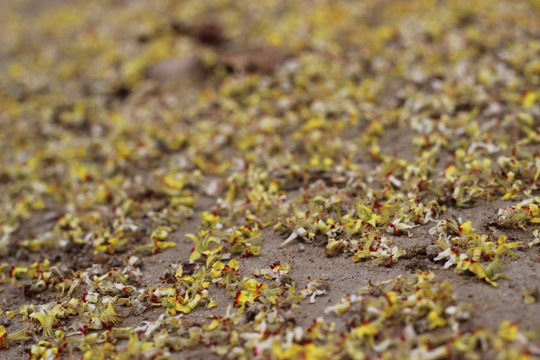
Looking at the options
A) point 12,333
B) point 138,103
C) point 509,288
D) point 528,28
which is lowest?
point 12,333

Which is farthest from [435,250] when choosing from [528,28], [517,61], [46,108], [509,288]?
[46,108]

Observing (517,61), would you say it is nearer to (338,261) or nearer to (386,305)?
(338,261)

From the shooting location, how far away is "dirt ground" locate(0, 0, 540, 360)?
2.98 m

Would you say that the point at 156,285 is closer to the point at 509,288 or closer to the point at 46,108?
the point at 509,288

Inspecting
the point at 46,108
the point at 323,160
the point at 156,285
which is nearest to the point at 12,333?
the point at 156,285

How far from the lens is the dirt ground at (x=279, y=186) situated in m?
2.98

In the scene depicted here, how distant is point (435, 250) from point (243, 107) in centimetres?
339

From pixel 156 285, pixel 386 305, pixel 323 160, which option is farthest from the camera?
pixel 323 160

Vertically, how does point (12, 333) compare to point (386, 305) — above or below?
below

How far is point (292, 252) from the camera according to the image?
3.71 metres

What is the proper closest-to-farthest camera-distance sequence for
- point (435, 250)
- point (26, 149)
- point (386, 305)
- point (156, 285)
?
point (386, 305) → point (435, 250) → point (156, 285) → point (26, 149)

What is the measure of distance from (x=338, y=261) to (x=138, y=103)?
407 centimetres

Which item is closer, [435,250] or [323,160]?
[435,250]

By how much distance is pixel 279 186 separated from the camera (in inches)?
177
